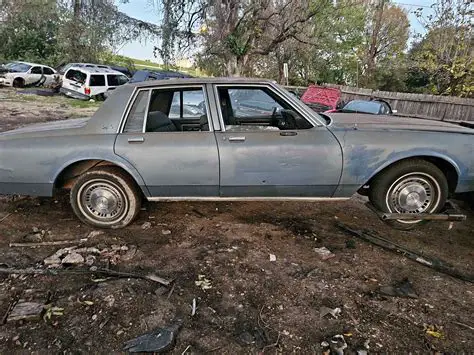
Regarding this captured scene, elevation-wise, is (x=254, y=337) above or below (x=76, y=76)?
below

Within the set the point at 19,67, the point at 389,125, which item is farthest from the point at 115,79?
the point at 389,125

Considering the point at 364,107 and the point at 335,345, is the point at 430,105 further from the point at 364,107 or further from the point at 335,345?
the point at 335,345

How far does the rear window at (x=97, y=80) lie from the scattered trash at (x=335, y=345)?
616 inches

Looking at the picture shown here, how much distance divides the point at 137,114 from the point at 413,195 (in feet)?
10.0

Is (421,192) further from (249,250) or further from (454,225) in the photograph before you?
(249,250)

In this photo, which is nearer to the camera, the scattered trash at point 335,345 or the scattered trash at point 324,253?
the scattered trash at point 335,345

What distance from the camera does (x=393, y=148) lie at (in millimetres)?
3189

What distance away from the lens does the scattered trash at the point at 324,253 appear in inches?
122

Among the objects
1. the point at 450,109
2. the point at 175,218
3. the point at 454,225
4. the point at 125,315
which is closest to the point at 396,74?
the point at 450,109

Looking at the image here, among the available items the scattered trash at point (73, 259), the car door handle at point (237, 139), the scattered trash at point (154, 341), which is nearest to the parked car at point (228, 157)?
the car door handle at point (237, 139)

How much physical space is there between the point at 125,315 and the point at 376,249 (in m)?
2.44

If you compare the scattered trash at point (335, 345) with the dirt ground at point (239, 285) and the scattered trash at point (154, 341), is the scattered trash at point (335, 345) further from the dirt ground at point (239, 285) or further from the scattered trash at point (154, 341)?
the scattered trash at point (154, 341)

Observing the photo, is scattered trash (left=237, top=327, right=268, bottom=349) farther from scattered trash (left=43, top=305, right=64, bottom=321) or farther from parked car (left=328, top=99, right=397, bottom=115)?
parked car (left=328, top=99, right=397, bottom=115)

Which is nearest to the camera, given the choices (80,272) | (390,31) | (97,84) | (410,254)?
(80,272)
